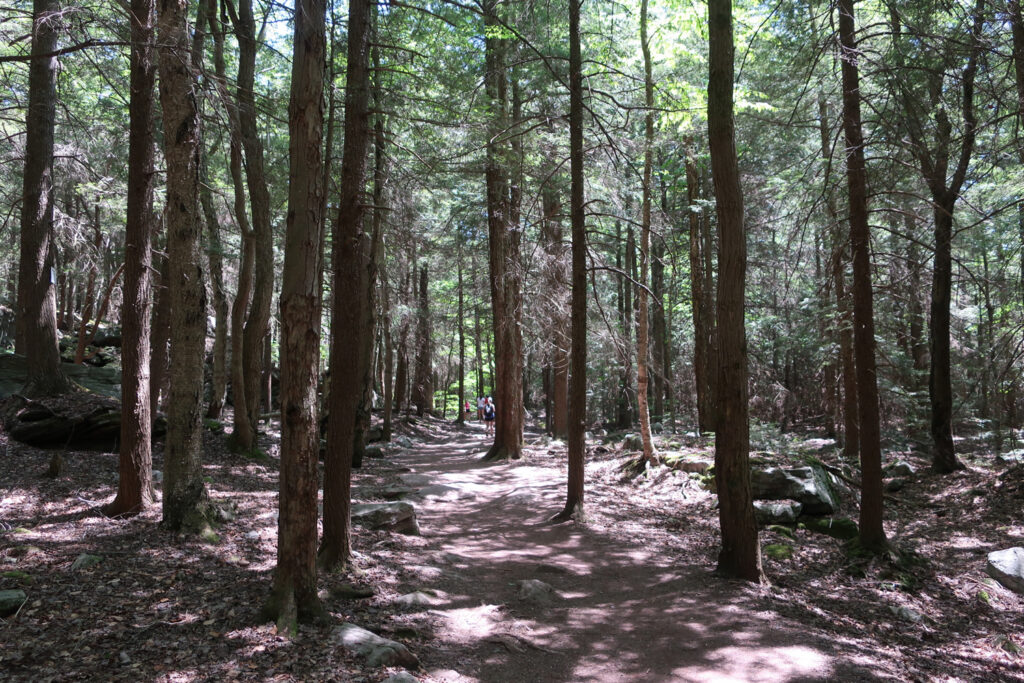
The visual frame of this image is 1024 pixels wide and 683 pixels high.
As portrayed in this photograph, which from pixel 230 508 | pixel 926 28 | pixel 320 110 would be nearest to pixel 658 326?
pixel 926 28

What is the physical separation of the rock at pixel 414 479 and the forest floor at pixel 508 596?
3.86 feet

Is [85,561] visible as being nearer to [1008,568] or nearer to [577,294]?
[577,294]

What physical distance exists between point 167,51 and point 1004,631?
10.8 meters

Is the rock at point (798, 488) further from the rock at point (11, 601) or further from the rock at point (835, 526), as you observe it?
the rock at point (11, 601)

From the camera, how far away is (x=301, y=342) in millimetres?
4648

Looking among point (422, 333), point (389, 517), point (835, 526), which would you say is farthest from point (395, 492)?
point (422, 333)

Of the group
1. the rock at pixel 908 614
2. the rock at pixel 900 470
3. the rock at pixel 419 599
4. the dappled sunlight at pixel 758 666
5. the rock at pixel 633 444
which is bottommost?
the rock at pixel 908 614

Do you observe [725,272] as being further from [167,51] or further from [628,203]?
[628,203]

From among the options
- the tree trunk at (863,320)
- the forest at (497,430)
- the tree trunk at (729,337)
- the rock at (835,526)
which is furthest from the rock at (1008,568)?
the tree trunk at (729,337)

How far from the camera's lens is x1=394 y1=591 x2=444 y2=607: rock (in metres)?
5.83

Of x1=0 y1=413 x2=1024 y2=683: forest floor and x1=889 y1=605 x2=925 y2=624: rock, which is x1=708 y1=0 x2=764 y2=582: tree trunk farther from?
x1=889 y1=605 x2=925 y2=624: rock

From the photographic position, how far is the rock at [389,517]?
8242mm

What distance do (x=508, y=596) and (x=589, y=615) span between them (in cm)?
89

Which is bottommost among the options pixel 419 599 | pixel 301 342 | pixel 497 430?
pixel 419 599
